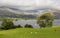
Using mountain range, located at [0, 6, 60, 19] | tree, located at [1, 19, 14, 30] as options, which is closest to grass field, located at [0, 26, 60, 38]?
tree, located at [1, 19, 14, 30]

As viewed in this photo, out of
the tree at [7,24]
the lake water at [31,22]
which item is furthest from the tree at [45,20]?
the tree at [7,24]

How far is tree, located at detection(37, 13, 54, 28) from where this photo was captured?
6.46 feet

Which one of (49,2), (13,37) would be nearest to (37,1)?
(49,2)

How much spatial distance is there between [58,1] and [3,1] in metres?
0.67

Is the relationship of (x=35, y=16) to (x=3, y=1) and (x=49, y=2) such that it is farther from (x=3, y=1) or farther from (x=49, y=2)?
(x=3, y=1)

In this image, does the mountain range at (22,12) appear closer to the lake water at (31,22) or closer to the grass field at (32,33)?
the lake water at (31,22)

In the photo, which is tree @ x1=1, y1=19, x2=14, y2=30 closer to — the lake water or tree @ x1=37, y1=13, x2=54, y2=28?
the lake water

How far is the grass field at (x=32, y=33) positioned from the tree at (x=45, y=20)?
57 mm

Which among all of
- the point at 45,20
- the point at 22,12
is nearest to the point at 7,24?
the point at 22,12

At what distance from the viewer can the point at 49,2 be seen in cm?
199

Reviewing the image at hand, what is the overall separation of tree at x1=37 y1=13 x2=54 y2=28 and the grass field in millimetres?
57

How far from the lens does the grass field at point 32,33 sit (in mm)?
1931

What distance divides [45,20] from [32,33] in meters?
0.23

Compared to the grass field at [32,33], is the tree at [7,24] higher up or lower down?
higher up
